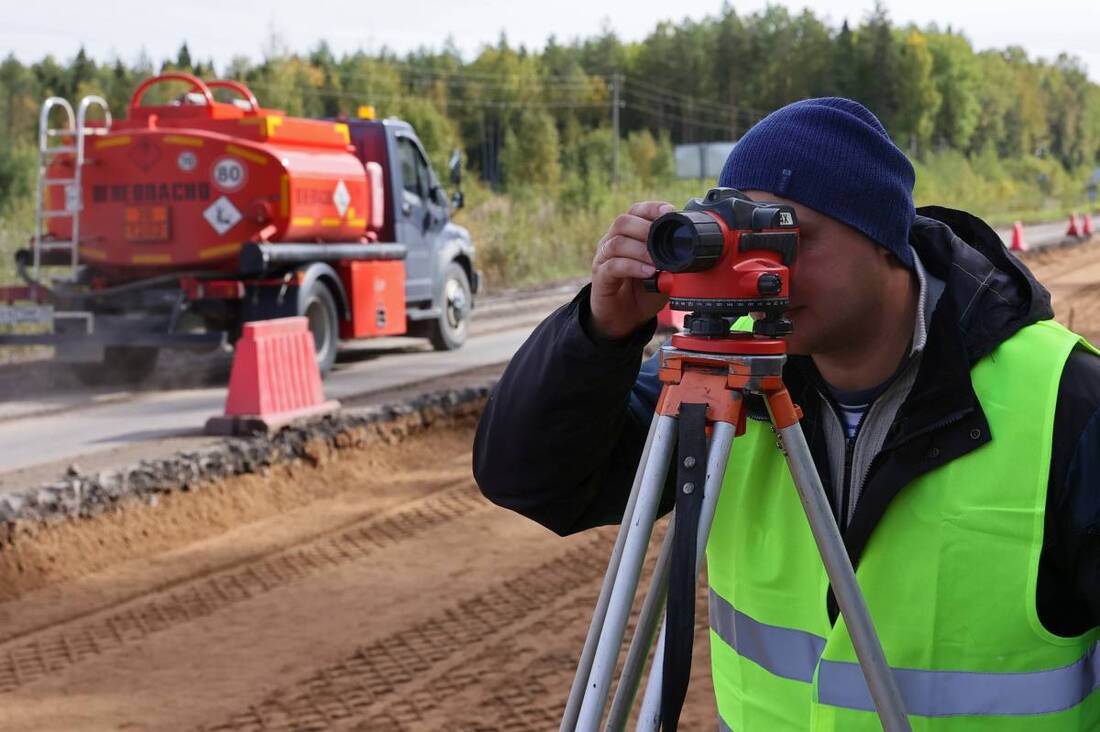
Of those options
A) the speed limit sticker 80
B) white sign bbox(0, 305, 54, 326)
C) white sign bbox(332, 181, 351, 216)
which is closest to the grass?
white sign bbox(332, 181, 351, 216)

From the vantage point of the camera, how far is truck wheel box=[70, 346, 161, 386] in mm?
12367

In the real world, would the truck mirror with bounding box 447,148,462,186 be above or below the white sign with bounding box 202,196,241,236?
above

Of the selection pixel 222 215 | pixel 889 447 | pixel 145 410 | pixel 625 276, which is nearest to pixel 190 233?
pixel 222 215

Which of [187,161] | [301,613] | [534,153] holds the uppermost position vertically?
[534,153]

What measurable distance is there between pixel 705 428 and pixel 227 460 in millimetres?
6669

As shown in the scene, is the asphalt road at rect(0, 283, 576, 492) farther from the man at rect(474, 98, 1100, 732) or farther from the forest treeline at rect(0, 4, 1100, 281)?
the forest treeline at rect(0, 4, 1100, 281)

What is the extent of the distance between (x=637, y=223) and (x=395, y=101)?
66862 mm

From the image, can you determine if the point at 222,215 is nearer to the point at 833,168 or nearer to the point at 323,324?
the point at 323,324

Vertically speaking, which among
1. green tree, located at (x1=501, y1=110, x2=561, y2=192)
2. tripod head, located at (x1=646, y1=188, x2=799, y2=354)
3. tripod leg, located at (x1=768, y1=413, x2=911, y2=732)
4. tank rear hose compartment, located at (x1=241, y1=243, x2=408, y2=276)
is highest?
green tree, located at (x1=501, y1=110, x2=561, y2=192)

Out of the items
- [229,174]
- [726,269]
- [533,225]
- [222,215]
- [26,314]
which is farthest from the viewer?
[533,225]

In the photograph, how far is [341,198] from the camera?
1238 centimetres

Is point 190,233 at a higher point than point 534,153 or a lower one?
lower

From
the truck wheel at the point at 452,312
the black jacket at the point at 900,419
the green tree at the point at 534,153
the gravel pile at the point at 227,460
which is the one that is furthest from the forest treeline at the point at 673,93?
the black jacket at the point at 900,419

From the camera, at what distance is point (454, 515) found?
7562mm
